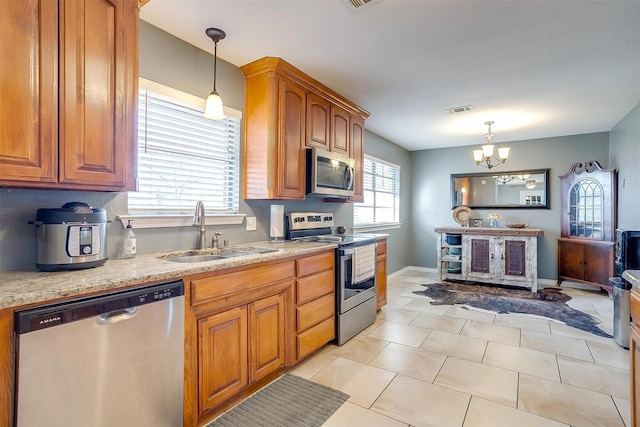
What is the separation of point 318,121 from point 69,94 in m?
2.08

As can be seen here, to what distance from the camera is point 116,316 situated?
1367 millimetres

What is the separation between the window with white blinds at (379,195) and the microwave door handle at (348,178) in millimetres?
1179

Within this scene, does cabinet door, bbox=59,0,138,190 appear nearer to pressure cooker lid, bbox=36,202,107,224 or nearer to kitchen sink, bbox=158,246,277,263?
pressure cooker lid, bbox=36,202,107,224

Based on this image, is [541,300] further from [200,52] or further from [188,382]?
[200,52]

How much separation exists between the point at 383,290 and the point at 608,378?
205cm

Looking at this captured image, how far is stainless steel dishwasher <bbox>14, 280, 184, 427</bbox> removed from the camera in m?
1.16

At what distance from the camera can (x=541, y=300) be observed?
423cm

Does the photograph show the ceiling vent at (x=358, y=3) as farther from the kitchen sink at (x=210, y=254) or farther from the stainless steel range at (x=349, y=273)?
the stainless steel range at (x=349, y=273)

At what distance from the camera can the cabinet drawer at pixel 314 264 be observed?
242 cm

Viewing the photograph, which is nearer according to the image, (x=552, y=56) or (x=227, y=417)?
(x=227, y=417)

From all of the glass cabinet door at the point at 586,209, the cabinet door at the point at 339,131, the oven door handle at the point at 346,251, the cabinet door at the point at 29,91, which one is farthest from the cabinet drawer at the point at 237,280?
the glass cabinet door at the point at 586,209

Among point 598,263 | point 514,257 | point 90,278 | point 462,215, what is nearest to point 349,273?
point 90,278

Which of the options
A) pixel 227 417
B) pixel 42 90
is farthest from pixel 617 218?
pixel 42 90

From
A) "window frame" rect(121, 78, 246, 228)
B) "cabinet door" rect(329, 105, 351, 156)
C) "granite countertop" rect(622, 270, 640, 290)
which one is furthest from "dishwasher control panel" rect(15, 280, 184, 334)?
"cabinet door" rect(329, 105, 351, 156)
